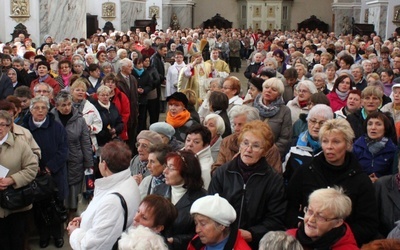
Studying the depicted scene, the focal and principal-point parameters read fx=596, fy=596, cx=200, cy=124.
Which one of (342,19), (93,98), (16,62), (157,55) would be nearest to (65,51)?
(157,55)

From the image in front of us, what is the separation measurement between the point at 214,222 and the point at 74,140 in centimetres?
360

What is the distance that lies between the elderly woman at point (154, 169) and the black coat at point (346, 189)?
1117 mm

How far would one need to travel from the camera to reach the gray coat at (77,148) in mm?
7148

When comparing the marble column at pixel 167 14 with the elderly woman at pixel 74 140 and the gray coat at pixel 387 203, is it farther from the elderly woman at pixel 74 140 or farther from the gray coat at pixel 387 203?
the gray coat at pixel 387 203

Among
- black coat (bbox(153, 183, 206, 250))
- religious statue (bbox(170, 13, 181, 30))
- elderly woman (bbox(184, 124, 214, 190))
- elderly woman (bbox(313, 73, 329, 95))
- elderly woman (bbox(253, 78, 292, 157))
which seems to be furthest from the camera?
religious statue (bbox(170, 13, 181, 30))

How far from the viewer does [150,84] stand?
11.7 metres

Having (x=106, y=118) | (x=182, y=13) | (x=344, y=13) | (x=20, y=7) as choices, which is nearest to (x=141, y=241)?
(x=106, y=118)

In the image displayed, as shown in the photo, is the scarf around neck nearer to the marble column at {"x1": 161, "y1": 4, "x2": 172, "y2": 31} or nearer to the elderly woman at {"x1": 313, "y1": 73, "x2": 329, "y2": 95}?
the elderly woman at {"x1": 313, "y1": 73, "x2": 329, "y2": 95}

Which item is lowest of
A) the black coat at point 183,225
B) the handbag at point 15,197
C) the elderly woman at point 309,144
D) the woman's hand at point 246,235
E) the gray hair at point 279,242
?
the handbag at point 15,197

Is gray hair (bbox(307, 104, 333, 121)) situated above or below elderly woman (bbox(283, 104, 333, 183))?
above

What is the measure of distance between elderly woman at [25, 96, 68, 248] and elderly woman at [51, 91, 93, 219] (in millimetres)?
223

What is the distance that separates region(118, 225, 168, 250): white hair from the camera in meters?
3.49

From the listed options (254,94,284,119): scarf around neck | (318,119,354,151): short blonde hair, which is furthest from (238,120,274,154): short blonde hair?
(254,94,284,119): scarf around neck

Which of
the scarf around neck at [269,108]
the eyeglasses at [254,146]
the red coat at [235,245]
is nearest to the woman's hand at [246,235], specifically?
the red coat at [235,245]
